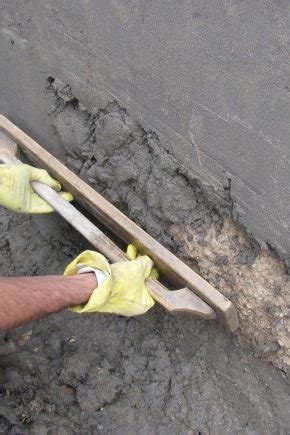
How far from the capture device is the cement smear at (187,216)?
1.92 meters

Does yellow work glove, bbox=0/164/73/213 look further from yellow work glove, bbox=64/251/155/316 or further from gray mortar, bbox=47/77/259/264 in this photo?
yellow work glove, bbox=64/251/155/316

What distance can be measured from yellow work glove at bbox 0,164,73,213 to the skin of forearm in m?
0.45

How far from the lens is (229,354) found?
215 cm

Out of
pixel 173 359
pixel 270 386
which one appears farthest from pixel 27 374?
pixel 270 386

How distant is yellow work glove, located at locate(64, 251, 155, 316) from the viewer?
1913 mm

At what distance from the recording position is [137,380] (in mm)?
2248

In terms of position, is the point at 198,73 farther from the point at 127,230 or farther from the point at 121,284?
the point at 121,284

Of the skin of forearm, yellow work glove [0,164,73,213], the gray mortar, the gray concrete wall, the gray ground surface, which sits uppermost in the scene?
the gray concrete wall

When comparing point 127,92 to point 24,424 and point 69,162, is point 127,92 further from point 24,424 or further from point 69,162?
point 24,424

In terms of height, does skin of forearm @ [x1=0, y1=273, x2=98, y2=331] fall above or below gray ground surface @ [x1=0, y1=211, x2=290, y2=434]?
above

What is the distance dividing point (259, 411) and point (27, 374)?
1.03 meters

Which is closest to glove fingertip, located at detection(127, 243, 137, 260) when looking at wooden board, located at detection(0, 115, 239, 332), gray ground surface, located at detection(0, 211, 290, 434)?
wooden board, located at detection(0, 115, 239, 332)

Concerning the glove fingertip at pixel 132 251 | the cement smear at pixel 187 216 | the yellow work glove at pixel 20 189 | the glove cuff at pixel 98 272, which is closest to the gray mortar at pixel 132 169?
the cement smear at pixel 187 216

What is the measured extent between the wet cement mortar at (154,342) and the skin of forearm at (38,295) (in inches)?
18.3
